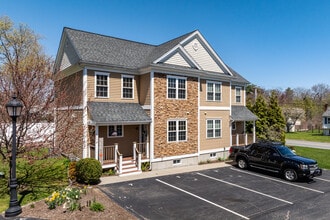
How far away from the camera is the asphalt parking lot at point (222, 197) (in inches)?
321

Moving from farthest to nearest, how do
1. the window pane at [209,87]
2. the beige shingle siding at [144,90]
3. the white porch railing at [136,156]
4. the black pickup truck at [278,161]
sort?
the window pane at [209,87] < the beige shingle siding at [144,90] < the white porch railing at [136,156] < the black pickup truck at [278,161]

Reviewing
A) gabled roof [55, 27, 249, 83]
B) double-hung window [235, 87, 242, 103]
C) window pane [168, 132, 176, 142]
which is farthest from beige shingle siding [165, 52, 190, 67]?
double-hung window [235, 87, 242, 103]

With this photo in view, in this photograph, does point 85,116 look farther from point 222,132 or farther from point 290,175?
point 290,175

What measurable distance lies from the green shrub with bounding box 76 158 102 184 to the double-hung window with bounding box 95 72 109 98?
16.2 ft

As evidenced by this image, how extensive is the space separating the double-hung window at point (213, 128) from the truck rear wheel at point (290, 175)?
6.45m

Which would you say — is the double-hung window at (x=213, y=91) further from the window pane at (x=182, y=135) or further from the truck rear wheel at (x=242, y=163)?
A: the truck rear wheel at (x=242, y=163)

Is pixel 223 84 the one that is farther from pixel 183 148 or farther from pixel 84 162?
pixel 84 162

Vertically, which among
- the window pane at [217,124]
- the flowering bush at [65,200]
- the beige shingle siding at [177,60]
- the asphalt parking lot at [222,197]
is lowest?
the asphalt parking lot at [222,197]

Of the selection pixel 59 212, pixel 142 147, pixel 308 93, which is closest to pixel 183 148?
pixel 142 147

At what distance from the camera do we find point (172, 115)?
15641 millimetres

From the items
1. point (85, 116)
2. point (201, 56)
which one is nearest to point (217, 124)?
point (201, 56)

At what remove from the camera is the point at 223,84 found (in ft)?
63.1

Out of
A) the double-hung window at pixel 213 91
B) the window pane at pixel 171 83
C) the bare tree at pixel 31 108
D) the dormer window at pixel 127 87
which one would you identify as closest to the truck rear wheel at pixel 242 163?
the double-hung window at pixel 213 91

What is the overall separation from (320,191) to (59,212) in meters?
12.5
